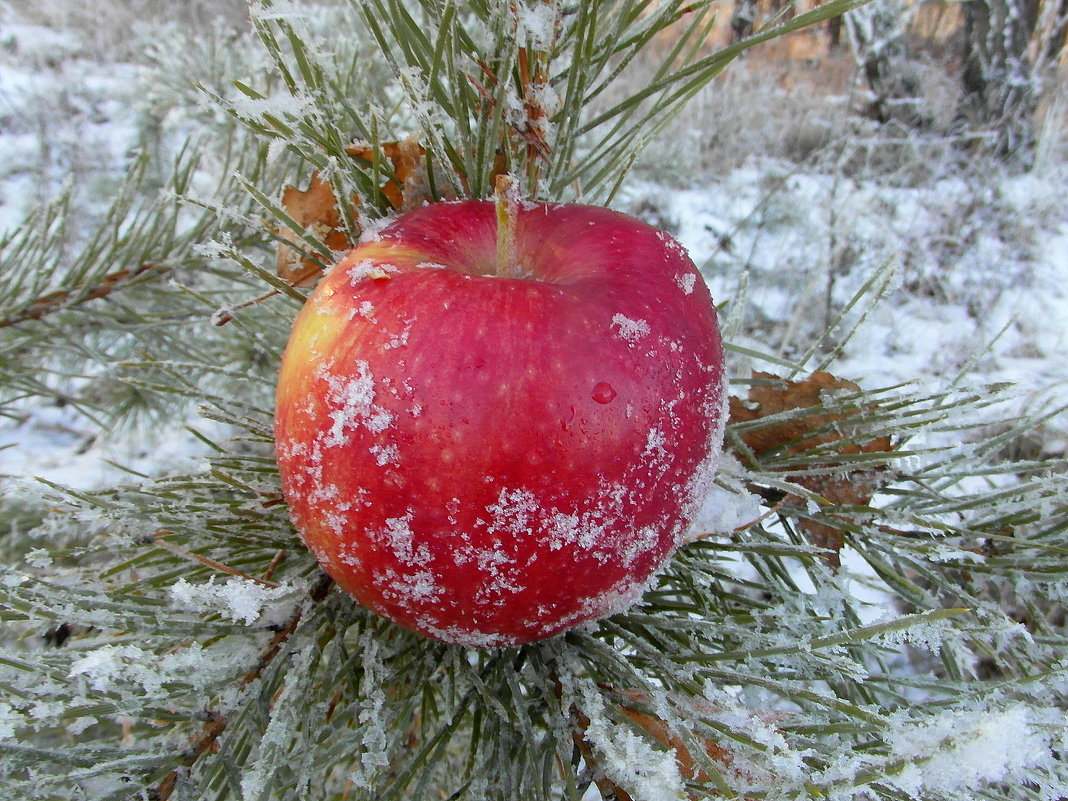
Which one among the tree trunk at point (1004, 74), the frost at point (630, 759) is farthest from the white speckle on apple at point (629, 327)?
the tree trunk at point (1004, 74)

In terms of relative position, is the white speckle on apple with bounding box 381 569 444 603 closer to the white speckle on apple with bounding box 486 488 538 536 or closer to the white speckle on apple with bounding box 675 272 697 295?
the white speckle on apple with bounding box 486 488 538 536

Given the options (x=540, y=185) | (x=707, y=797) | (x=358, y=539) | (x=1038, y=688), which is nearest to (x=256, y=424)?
(x=358, y=539)

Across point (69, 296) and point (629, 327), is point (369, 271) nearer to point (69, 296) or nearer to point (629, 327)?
point (629, 327)

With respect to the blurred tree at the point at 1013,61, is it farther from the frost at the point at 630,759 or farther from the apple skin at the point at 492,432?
the frost at the point at 630,759

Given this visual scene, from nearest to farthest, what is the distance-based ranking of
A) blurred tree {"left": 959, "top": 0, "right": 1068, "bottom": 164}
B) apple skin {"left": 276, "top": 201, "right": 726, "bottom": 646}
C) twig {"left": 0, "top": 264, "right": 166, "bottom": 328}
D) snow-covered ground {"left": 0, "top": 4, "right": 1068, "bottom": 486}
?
apple skin {"left": 276, "top": 201, "right": 726, "bottom": 646} < twig {"left": 0, "top": 264, "right": 166, "bottom": 328} < snow-covered ground {"left": 0, "top": 4, "right": 1068, "bottom": 486} < blurred tree {"left": 959, "top": 0, "right": 1068, "bottom": 164}

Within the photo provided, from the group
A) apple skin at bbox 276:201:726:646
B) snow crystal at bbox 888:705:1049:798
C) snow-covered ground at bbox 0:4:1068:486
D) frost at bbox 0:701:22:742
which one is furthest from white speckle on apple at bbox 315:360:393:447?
snow-covered ground at bbox 0:4:1068:486

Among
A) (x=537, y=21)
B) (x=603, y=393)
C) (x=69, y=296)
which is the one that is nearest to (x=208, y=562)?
(x=603, y=393)
